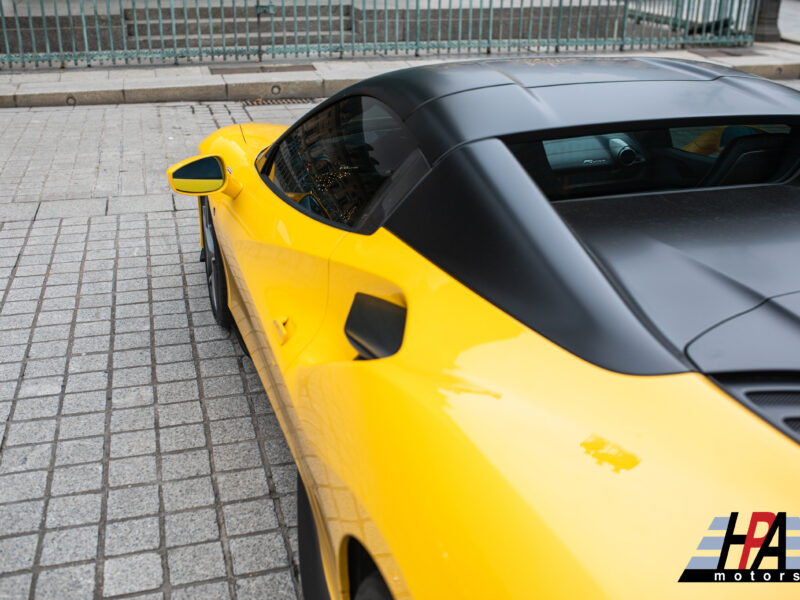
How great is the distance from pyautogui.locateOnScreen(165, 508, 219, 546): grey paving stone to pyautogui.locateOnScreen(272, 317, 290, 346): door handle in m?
0.74

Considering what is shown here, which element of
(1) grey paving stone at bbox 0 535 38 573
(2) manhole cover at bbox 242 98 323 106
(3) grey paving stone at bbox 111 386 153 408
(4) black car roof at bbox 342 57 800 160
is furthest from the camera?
(2) manhole cover at bbox 242 98 323 106

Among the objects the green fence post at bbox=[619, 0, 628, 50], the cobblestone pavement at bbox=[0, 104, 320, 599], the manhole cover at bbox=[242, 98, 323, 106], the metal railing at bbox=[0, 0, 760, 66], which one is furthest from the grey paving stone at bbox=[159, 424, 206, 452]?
the green fence post at bbox=[619, 0, 628, 50]

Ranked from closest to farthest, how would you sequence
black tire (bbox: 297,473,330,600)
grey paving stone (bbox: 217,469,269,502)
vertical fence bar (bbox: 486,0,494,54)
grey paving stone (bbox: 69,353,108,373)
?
black tire (bbox: 297,473,330,600)
grey paving stone (bbox: 217,469,269,502)
grey paving stone (bbox: 69,353,108,373)
vertical fence bar (bbox: 486,0,494,54)

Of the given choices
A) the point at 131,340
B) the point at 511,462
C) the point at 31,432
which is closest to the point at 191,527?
the point at 31,432

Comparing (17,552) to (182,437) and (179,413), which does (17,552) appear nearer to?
(182,437)

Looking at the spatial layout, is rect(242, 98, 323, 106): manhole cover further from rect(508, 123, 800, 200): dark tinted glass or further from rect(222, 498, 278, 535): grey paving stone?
rect(508, 123, 800, 200): dark tinted glass

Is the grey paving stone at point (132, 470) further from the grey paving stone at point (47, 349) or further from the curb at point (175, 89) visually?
the curb at point (175, 89)

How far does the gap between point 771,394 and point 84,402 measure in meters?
2.90

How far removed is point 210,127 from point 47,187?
2.53 meters

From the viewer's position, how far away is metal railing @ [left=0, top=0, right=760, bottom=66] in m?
11.7

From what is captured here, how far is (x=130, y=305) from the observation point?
446 centimetres

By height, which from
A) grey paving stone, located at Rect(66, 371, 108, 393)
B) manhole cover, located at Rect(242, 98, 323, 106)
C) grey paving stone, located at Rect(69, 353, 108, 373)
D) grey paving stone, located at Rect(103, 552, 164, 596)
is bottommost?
grey paving stone, located at Rect(103, 552, 164, 596)

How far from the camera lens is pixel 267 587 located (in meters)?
2.47

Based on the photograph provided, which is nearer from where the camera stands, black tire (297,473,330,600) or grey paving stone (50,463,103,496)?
black tire (297,473,330,600)
